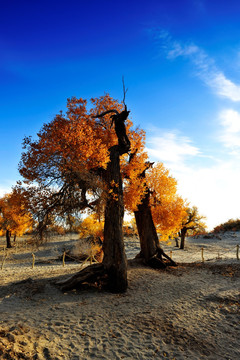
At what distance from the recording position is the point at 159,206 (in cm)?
2106

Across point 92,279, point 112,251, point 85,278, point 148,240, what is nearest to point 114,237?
point 112,251

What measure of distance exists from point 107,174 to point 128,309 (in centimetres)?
747

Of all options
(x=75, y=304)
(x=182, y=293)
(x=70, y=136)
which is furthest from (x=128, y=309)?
(x=70, y=136)

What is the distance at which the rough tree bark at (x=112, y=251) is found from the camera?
40.0ft

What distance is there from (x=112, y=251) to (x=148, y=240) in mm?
6880

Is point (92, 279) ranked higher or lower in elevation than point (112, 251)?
lower

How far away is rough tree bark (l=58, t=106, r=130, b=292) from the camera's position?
12203mm

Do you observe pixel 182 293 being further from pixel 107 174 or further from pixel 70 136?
pixel 70 136

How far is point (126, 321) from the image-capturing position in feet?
28.5

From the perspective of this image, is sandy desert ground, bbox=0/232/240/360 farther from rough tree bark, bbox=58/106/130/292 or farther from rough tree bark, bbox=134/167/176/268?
rough tree bark, bbox=134/167/176/268

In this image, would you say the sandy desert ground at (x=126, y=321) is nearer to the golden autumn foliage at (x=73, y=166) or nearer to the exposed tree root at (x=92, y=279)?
the exposed tree root at (x=92, y=279)

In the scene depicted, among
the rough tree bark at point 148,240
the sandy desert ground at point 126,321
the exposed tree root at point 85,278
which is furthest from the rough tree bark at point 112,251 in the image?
the rough tree bark at point 148,240

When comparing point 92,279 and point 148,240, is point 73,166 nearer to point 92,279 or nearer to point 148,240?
point 92,279

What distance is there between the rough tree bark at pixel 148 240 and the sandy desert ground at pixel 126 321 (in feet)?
11.8
